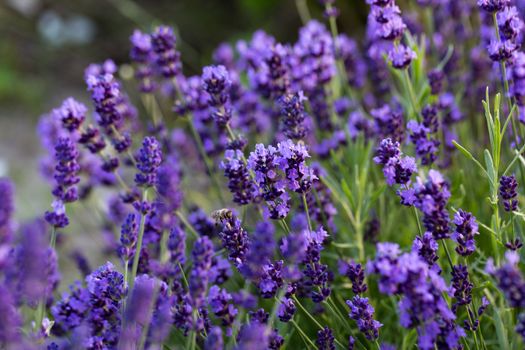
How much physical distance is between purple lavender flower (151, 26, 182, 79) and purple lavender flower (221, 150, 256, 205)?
82cm

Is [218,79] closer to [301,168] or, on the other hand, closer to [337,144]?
[301,168]

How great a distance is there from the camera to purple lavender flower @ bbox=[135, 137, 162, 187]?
1.79 meters

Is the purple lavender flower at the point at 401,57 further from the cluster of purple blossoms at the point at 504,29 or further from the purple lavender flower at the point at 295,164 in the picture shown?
the purple lavender flower at the point at 295,164

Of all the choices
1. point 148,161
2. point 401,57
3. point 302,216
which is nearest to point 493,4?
point 401,57

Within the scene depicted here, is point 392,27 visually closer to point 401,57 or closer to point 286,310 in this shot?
point 401,57

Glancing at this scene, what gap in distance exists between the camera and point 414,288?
4.46 ft

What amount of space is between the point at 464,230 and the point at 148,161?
0.84 meters

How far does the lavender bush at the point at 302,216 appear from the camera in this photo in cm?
151

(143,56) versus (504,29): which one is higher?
(143,56)

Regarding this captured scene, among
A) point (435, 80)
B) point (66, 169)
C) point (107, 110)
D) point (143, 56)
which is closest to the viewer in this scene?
point (66, 169)

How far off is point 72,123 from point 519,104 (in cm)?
154

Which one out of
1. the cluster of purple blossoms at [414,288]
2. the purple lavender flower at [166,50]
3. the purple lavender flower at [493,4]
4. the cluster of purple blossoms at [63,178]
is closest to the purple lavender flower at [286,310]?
the cluster of purple blossoms at [414,288]

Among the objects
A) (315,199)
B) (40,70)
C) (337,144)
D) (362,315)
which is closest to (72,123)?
(315,199)

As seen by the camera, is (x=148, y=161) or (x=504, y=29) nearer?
(x=148, y=161)
